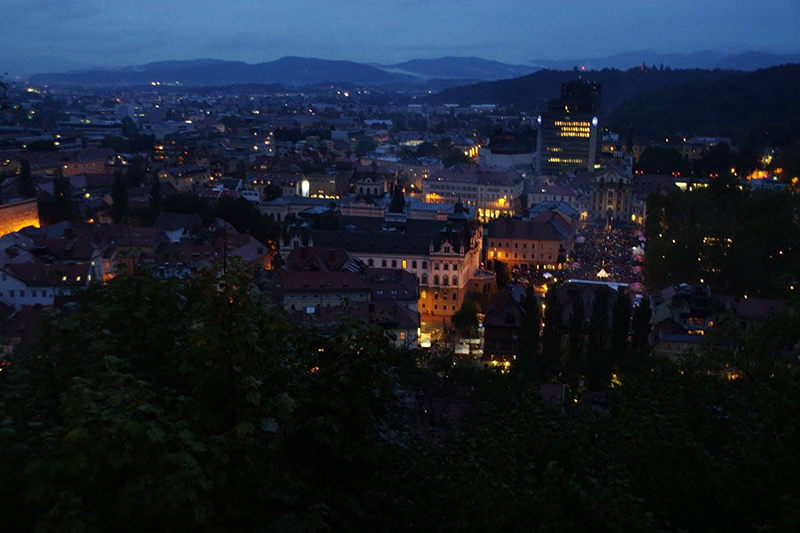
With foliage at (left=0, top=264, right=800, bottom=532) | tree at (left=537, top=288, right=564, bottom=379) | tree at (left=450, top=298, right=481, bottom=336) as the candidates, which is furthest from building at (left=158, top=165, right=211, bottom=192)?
foliage at (left=0, top=264, right=800, bottom=532)

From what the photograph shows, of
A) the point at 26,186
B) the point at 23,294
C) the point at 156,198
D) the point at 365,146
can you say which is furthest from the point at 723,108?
the point at 23,294

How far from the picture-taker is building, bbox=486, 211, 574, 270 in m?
39.2

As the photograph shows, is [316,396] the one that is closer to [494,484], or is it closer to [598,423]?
[494,484]

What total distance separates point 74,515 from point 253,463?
112 centimetres

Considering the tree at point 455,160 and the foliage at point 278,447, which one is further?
the tree at point 455,160

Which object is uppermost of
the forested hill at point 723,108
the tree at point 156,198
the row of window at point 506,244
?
the forested hill at point 723,108

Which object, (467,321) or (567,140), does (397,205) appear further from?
(567,140)

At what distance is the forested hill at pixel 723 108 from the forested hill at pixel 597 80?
3515cm

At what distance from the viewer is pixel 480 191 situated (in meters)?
57.7

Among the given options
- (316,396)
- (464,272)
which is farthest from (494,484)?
(464,272)

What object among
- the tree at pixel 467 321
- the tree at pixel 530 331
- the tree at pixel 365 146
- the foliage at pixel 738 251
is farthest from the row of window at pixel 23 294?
the tree at pixel 365 146

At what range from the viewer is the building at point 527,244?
39188mm

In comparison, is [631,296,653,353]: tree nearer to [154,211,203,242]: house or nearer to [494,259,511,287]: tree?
[494,259,511,287]: tree

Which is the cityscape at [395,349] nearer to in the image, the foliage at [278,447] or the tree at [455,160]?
the foliage at [278,447]
